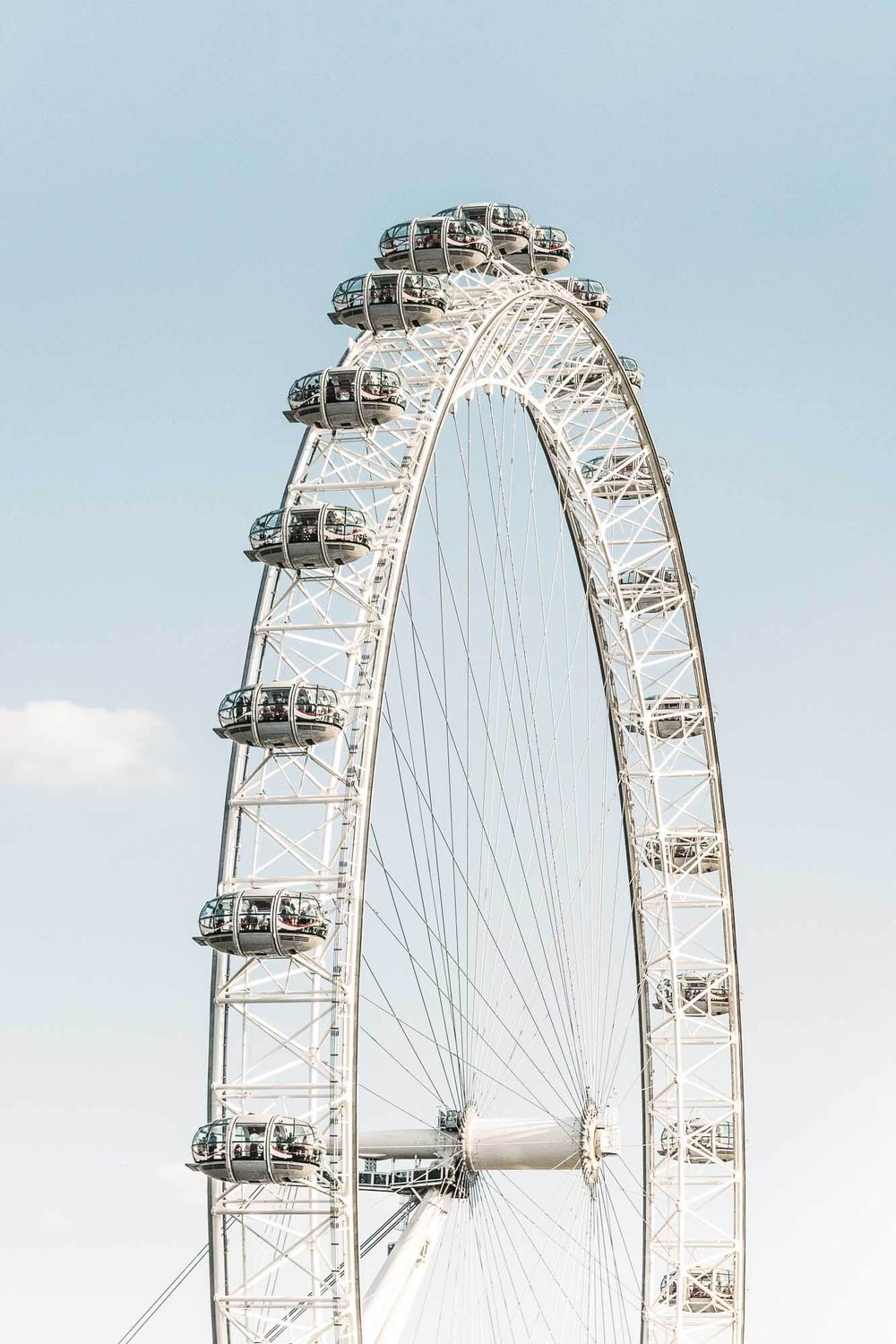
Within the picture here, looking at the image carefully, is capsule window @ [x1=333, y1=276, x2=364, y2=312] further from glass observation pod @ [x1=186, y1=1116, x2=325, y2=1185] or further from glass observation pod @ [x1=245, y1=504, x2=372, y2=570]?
glass observation pod @ [x1=186, y1=1116, x2=325, y2=1185]

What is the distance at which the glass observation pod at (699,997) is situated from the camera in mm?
57500

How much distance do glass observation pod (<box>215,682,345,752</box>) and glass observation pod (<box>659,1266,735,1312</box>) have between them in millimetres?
22099

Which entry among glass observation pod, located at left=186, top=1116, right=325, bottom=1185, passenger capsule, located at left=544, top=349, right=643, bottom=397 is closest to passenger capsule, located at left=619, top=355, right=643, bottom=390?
passenger capsule, located at left=544, top=349, right=643, bottom=397

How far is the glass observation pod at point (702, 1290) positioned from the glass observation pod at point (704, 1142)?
2610 mm

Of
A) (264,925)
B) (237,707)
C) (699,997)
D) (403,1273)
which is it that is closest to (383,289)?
(237,707)

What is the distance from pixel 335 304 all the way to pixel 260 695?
29.3ft

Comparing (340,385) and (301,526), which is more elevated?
(340,385)

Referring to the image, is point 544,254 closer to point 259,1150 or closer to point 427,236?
point 427,236

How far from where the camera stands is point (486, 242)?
45.9 metres

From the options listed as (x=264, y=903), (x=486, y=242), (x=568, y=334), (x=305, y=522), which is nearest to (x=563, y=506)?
(x=568, y=334)

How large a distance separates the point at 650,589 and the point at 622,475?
2800 millimetres

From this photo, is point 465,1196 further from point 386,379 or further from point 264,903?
point 386,379

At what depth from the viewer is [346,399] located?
4225cm

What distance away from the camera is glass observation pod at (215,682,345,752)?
39.2 metres
